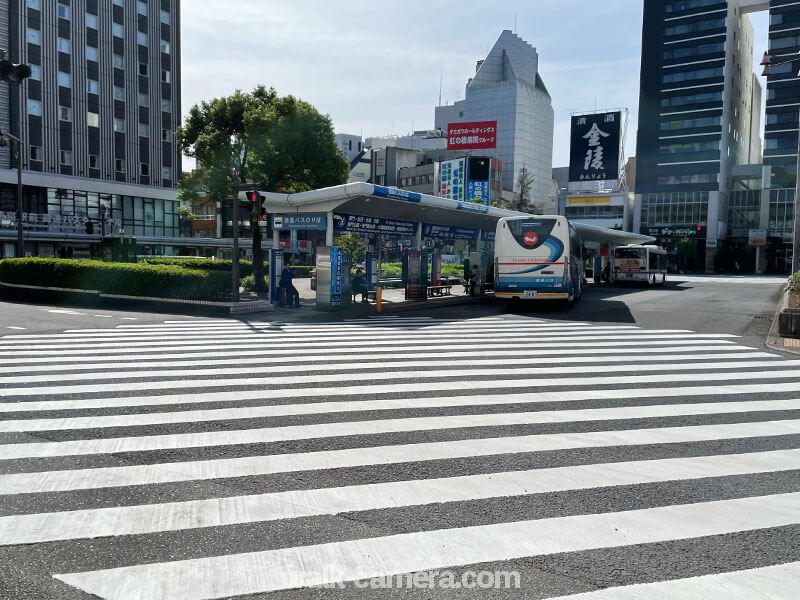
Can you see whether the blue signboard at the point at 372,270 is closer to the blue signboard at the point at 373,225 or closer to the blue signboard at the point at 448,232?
the blue signboard at the point at 373,225

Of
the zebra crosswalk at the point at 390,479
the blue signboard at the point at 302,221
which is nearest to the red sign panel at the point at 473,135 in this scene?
the blue signboard at the point at 302,221

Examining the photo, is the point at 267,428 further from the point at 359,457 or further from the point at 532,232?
the point at 532,232

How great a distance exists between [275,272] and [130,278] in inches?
188

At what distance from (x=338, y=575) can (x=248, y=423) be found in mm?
3460

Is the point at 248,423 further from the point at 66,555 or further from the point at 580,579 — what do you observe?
the point at 580,579

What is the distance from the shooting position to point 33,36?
44.4 meters

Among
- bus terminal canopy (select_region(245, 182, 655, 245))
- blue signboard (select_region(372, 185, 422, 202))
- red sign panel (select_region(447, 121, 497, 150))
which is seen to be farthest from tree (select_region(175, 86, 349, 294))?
red sign panel (select_region(447, 121, 497, 150))

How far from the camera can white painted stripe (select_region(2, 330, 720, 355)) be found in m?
12.6

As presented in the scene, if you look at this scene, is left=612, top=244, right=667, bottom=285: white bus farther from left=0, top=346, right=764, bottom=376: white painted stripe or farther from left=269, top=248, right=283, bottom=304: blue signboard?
left=0, top=346, right=764, bottom=376: white painted stripe

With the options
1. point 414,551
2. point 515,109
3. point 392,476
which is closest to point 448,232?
point 392,476

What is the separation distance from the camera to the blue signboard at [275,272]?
2134cm

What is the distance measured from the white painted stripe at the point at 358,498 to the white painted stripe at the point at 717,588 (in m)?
1.43

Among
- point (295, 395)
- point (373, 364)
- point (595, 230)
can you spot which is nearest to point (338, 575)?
point (295, 395)

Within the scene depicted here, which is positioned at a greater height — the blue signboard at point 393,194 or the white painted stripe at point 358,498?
the blue signboard at point 393,194
